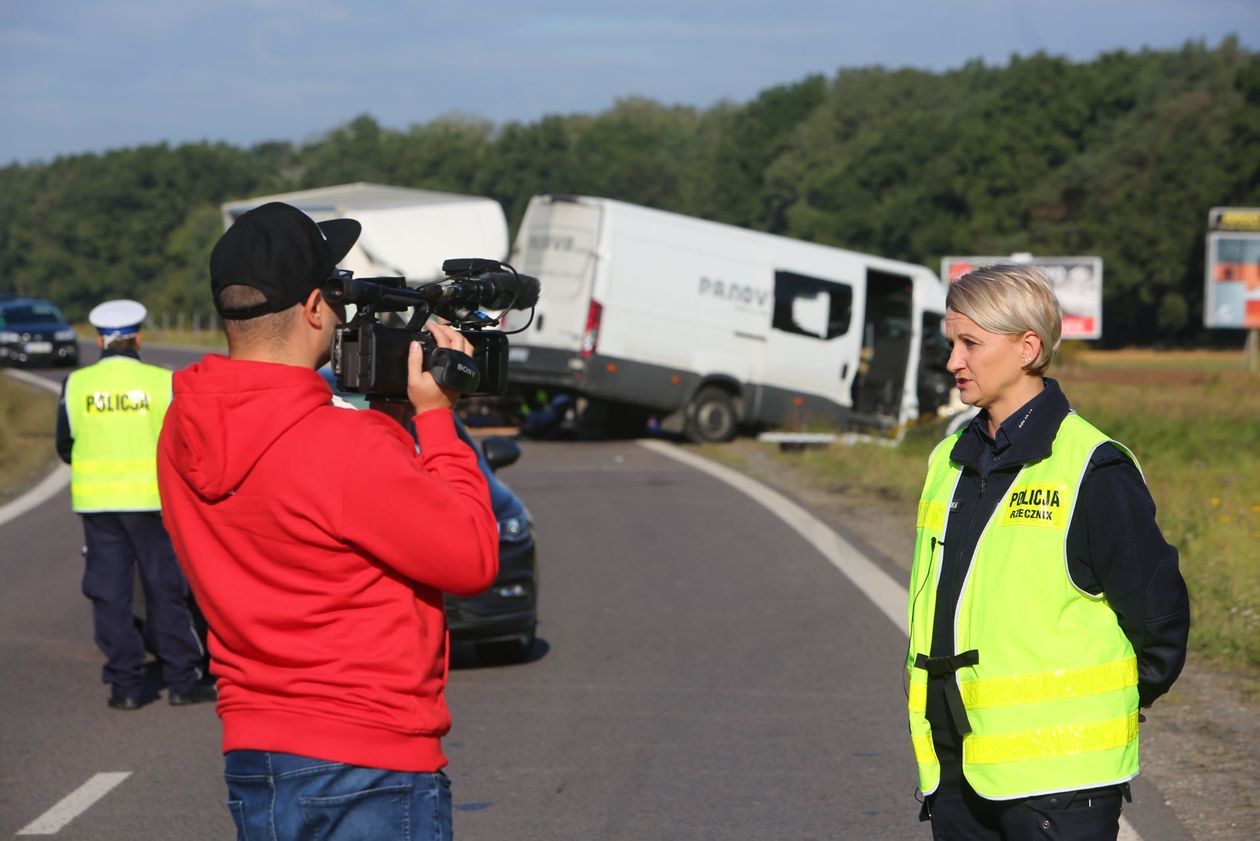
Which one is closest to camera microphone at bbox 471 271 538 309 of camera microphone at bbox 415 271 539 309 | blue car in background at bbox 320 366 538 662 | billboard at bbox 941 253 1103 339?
camera microphone at bbox 415 271 539 309

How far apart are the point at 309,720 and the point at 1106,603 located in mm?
1540

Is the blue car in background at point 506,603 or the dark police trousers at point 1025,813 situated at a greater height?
the dark police trousers at point 1025,813

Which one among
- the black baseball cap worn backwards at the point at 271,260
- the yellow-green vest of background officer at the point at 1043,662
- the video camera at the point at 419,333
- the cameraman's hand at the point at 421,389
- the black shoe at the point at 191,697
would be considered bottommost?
the black shoe at the point at 191,697

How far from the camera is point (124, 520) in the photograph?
8.17 m

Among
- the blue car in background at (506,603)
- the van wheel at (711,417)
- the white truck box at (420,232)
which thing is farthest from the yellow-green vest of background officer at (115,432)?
the white truck box at (420,232)

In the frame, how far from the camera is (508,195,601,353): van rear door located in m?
22.8

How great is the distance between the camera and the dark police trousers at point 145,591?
26.7 ft

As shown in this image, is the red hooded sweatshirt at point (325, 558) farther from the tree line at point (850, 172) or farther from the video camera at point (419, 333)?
the tree line at point (850, 172)

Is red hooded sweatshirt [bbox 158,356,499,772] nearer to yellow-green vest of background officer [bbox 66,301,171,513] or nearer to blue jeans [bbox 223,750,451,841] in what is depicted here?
blue jeans [bbox 223,750,451,841]

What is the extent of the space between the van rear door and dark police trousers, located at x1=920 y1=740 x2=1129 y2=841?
19044mm

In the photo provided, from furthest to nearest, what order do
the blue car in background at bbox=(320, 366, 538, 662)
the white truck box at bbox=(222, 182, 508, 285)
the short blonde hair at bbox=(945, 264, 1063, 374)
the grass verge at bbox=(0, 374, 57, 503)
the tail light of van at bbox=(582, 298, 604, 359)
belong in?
the white truck box at bbox=(222, 182, 508, 285) < the tail light of van at bbox=(582, 298, 604, 359) < the grass verge at bbox=(0, 374, 57, 503) < the blue car in background at bbox=(320, 366, 538, 662) < the short blonde hair at bbox=(945, 264, 1063, 374)

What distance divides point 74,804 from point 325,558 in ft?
12.6

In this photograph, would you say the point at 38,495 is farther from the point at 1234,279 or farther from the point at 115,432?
the point at 1234,279

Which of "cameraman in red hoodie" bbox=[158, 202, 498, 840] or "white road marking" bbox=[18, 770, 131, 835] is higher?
"cameraman in red hoodie" bbox=[158, 202, 498, 840]
